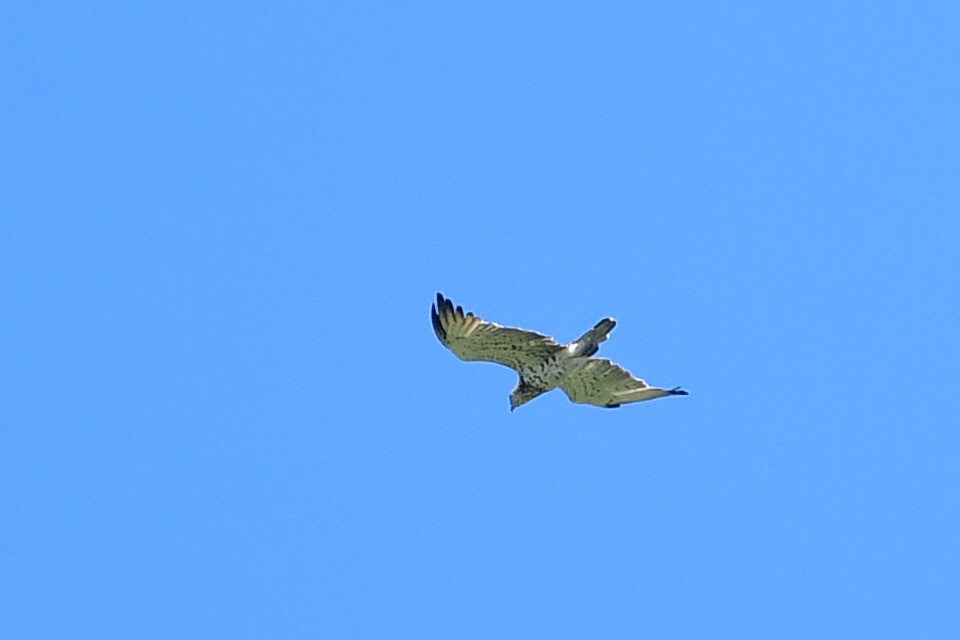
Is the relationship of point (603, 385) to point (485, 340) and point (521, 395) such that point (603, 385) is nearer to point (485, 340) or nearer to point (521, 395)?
point (521, 395)

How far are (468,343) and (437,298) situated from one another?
2.33ft

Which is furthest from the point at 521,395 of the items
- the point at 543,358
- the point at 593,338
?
the point at 593,338

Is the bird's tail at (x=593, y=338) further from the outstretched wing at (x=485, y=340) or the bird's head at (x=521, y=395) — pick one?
the bird's head at (x=521, y=395)

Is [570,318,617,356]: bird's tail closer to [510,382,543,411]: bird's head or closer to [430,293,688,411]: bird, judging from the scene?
[430,293,688,411]: bird

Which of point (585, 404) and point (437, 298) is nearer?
point (437, 298)

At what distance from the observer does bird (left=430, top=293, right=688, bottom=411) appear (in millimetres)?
20141

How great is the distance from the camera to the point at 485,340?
66.8ft

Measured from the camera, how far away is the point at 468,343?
801 inches

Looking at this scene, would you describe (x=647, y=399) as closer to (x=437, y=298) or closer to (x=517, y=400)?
(x=517, y=400)

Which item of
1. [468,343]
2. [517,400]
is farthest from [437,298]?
[517,400]

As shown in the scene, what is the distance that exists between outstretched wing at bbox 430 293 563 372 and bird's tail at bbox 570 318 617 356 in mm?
243

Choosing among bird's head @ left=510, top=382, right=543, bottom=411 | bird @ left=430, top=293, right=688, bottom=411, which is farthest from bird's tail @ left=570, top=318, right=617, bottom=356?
bird's head @ left=510, top=382, right=543, bottom=411

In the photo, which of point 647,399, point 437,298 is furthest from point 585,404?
point 437,298

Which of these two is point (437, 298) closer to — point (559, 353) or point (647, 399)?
point (559, 353)
